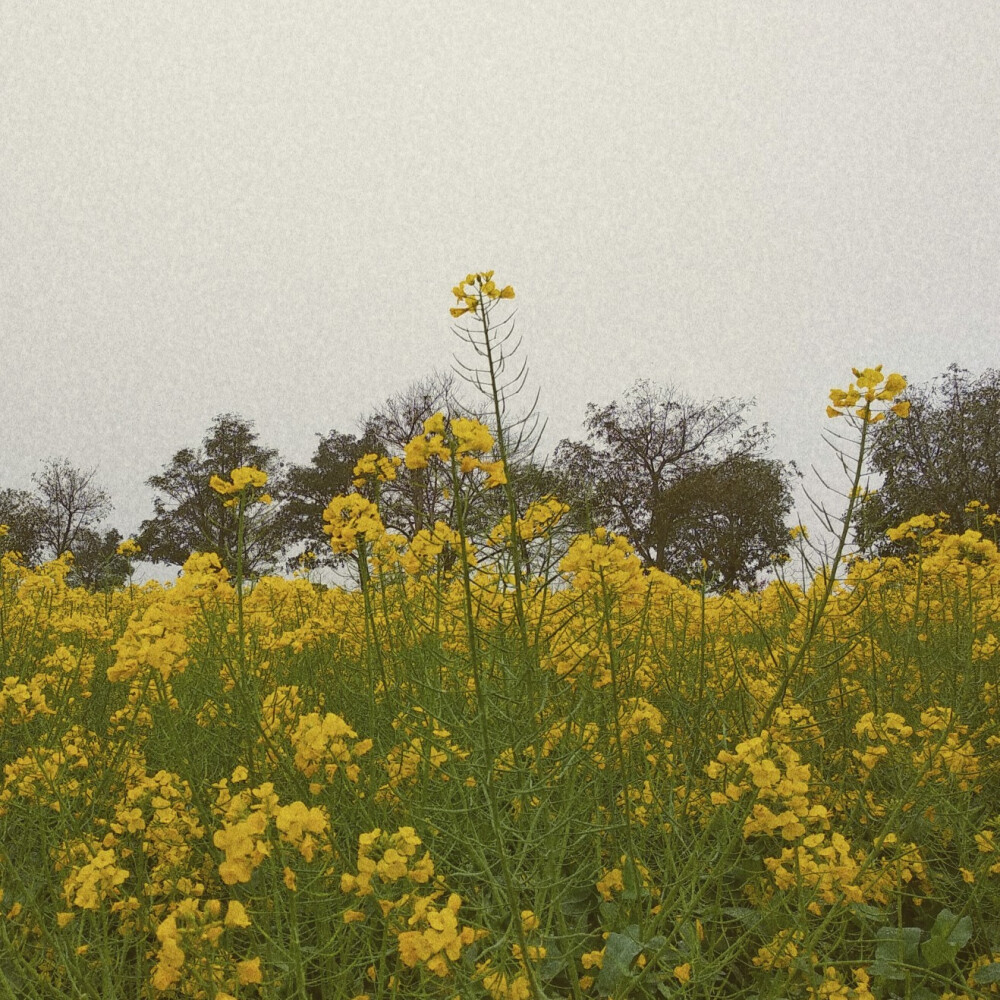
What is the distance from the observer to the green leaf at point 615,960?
6.13ft

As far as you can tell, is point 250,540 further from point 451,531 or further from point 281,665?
point 281,665

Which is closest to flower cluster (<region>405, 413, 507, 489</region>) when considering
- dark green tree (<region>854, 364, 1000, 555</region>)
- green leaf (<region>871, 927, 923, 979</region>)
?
green leaf (<region>871, 927, 923, 979</region>)

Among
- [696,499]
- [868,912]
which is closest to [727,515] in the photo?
[696,499]

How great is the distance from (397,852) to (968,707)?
9.40 ft

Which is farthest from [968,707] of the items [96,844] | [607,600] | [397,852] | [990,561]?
[96,844]

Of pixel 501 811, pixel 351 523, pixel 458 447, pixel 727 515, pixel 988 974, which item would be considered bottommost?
pixel 988 974

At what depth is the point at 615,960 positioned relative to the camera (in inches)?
74.4

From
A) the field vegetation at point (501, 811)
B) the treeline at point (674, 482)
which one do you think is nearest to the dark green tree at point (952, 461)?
the treeline at point (674, 482)

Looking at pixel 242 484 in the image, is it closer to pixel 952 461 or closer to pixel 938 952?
pixel 938 952

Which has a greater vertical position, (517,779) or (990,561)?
(990,561)

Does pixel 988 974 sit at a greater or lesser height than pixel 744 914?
lesser

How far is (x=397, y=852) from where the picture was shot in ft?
4.63

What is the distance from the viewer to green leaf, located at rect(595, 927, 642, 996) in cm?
187

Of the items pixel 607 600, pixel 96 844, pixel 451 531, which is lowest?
pixel 96 844
